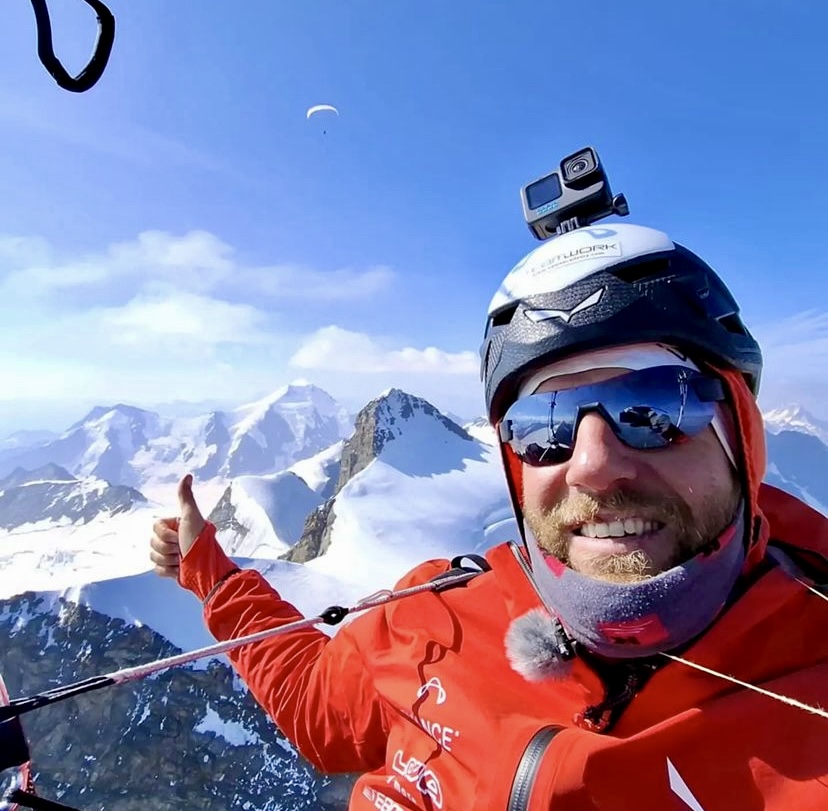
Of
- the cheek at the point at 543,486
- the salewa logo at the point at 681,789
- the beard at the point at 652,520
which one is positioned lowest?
the salewa logo at the point at 681,789

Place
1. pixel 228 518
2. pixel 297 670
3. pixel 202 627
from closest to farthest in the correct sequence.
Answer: pixel 297 670 < pixel 202 627 < pixel 228 518

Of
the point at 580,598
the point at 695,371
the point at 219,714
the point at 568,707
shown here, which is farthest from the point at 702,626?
the point at 219,714

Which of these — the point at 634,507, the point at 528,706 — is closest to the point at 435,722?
the point at 528,706

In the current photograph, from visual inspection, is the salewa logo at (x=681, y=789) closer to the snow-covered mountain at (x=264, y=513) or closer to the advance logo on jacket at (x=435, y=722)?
the advance logo on jacket at (x=435, y=722)

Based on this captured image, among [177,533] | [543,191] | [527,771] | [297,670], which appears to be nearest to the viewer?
[527,771]

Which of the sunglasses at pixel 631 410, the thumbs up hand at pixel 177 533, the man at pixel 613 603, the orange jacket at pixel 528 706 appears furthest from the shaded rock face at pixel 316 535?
the sunglasses at pixel 631 410

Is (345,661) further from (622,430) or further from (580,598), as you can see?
(622,430)

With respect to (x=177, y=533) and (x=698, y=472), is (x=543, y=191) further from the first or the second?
(x=177, y=533)
